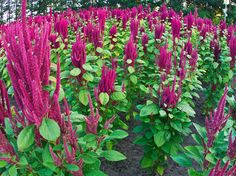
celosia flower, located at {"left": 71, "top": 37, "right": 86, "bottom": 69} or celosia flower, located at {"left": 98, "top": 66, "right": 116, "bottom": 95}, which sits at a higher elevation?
celosia flower, located at {"left": 71, "top": 37, "right": 86, "bottom": 69}

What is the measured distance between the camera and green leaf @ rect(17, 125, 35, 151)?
174 centimetres

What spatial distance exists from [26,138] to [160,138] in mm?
1545

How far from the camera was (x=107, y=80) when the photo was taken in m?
2.81

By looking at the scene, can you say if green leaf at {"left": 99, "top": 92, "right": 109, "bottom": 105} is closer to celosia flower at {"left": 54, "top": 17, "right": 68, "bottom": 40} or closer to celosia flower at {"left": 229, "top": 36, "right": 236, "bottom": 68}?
celosia flower at {"left": 54, "top": 17, "right": 68, "bottom": 40}

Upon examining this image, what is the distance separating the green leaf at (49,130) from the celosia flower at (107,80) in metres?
1.06

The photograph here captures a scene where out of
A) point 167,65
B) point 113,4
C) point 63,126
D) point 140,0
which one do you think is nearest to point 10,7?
point 113,4

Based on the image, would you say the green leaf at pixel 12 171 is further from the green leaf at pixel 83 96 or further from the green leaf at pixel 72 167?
the green leaf at pixel 83 96

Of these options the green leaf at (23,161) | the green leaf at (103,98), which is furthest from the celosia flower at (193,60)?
the green leaf at (23,161)

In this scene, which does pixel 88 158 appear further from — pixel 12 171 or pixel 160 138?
pixel 160 138

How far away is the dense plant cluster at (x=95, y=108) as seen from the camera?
67.1 inches

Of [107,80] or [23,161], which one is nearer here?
[23,161]

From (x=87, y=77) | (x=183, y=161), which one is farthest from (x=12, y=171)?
(x=87, y=77)

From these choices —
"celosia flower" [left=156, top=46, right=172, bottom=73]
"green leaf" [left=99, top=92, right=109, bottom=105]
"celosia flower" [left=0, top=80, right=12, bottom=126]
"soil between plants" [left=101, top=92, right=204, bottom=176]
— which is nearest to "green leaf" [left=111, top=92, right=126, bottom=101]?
"green leaf" [left=99, top=92, right=109, bottom=105]

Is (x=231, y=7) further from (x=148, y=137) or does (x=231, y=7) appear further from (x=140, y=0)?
(x=148, y=137)
